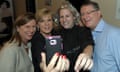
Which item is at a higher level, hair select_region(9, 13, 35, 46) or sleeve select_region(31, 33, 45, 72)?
hair select_region(9, 13, 35, 46)

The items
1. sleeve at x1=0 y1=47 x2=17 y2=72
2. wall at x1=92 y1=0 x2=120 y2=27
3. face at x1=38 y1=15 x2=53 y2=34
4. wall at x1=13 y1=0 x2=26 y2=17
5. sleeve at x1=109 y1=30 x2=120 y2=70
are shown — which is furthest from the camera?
wall at x1=13 y1=0 x2=26 y2=17

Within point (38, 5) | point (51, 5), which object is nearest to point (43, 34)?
point (51, 5)

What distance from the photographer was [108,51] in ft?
4.43

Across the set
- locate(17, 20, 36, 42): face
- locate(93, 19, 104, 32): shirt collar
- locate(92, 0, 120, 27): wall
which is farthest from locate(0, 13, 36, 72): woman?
locate(92, 0, 120, 27): wall

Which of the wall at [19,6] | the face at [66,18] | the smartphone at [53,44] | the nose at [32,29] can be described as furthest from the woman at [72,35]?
the wall at [19,6]

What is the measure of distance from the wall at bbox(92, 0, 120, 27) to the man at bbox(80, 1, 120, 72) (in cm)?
69

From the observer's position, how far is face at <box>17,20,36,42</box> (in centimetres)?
162

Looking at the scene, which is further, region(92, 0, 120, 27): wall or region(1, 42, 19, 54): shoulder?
region(92, 0, 120, 27): wall

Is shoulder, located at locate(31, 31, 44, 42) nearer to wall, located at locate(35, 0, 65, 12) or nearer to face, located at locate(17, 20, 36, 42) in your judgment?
face, located at locate(17, 20, 36, 42)

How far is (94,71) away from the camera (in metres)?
1.45

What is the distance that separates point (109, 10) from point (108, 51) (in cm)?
97

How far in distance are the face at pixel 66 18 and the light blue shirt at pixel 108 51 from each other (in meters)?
0.32

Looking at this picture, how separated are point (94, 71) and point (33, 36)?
553mm

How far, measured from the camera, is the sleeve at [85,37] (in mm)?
1569
